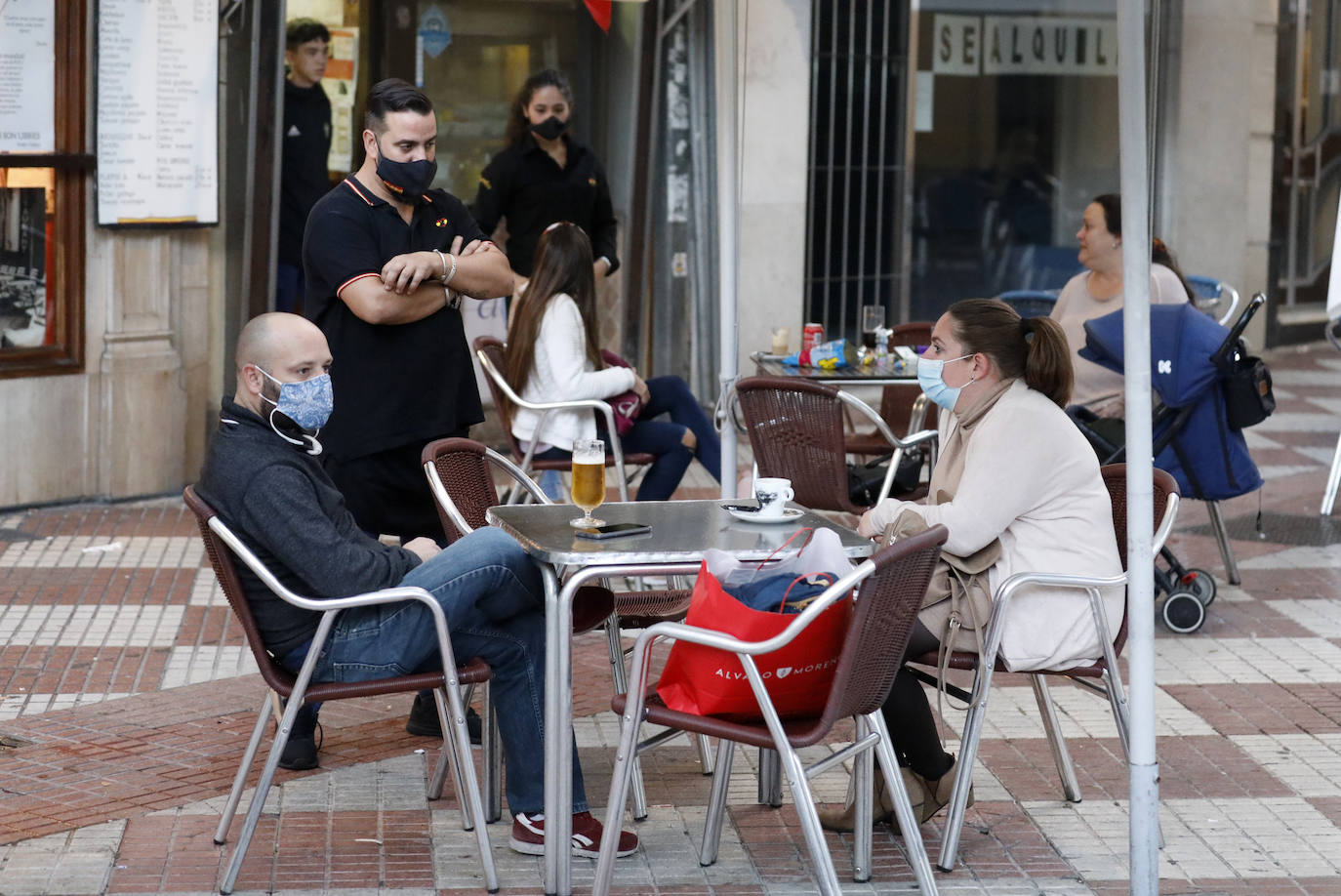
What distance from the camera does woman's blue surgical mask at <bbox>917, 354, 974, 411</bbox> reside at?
466 cm

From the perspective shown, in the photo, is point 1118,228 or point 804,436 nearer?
point 804,436

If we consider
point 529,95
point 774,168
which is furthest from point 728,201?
point 774,168

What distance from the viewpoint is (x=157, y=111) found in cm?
852

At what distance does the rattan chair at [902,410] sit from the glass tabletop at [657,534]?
8.44ft

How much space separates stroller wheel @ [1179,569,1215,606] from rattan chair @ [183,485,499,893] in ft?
11.2

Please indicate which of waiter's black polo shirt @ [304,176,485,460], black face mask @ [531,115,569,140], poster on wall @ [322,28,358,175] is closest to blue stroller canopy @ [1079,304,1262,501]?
waiter's black polo shirt @ [304,176,485,460]

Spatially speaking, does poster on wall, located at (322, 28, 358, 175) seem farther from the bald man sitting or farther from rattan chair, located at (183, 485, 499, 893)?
rattan chair, located at (183, 485, 499, 893)

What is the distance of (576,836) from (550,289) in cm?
304

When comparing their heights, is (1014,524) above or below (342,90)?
below

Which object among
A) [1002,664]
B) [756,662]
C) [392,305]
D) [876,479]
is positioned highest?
[392,305]

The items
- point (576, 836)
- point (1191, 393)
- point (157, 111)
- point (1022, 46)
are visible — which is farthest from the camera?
point (1022, 46)

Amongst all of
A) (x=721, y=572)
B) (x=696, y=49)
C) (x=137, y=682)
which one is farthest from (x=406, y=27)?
(x=721, y=572)

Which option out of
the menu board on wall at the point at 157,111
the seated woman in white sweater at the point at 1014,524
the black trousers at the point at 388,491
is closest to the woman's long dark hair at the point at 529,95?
the menu board on wall at the point at 157,111

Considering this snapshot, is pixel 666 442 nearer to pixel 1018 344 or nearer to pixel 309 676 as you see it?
pixel 1018 344
